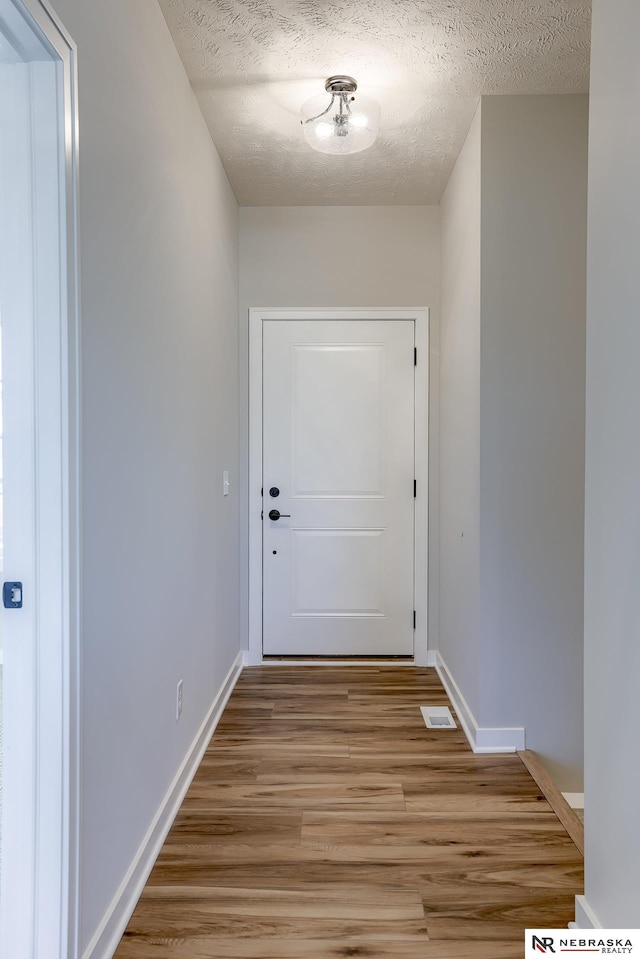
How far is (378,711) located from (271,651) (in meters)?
0.91

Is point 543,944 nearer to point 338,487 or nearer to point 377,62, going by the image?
point 338,487

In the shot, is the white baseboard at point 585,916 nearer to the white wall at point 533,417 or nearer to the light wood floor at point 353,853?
the light wood floor at point 353,853

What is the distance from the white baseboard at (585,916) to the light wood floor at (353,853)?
115mm

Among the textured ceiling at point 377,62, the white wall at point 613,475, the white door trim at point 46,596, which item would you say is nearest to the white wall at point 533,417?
the textured ceiling at point 377,62

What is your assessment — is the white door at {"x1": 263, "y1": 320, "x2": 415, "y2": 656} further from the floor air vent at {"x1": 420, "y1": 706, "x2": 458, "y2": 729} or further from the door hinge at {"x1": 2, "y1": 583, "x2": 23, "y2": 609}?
the door hinge at {"x1": 2, "y1": 583, "x2": 23, "y2": 609}

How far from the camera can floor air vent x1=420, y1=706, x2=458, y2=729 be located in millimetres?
2859

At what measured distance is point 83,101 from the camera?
1379mm

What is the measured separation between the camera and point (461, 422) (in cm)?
300

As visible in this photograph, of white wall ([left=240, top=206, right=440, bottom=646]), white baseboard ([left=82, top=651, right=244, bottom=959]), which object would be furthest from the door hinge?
white wall ([left=240, top=206, right=440, bottom=646])

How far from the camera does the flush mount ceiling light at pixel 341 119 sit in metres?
2.42

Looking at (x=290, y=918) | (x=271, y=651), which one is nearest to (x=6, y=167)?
(x=290, y=918)

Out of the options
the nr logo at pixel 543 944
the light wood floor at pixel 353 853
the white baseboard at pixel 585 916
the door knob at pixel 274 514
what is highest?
the door knob at pixel 274 514

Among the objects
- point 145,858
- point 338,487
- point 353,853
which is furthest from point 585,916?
point 338,487

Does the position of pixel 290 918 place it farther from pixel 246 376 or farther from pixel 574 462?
pixel 246 376
